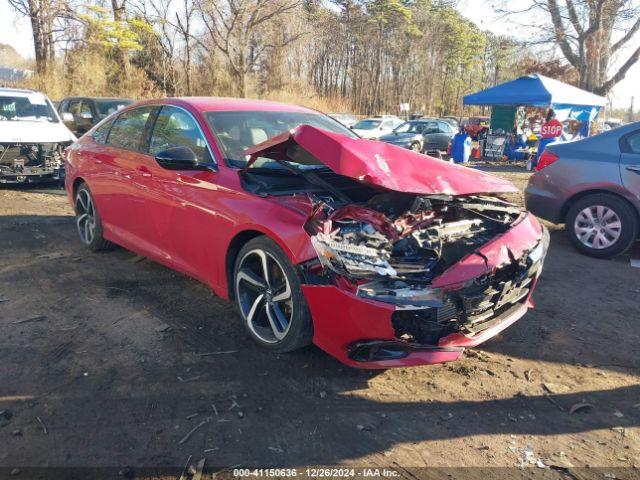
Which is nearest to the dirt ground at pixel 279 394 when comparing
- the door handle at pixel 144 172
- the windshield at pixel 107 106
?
the door handle at pixel 144 172

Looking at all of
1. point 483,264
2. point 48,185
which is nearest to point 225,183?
point 483,264

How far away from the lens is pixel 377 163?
315 centimetres

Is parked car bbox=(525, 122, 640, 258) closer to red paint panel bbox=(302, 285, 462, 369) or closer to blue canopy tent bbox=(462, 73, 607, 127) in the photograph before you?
red paint panel bbox=(302, 285, 462, 369)

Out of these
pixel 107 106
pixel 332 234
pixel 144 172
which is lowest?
pixel 332 234

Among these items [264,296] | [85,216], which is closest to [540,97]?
[85,216]

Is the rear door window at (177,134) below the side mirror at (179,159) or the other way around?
the other way around

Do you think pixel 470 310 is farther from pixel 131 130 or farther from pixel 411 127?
pixel 411 127

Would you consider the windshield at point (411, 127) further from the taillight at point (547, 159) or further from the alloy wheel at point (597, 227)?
the alloy wheel at point (597, 227)

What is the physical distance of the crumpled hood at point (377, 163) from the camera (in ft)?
9.96

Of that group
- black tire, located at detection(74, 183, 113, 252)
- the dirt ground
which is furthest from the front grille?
black tire, located at detection(74, 183, 113, 252)

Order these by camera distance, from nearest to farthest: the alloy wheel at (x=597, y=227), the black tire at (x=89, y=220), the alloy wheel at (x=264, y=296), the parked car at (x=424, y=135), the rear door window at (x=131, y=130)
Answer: the alloy wheel at (x=264, y=296), the rear door window at (x=131, y=130), the black tire at (x=89, y=220), the alloy wheel at (x=597, y=227), the parked car at (x=424, y=135)

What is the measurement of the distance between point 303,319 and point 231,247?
849 millimetres

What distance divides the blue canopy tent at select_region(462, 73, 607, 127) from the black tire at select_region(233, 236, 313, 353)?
1478 centimetres

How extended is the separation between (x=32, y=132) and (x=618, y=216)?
30.1ft
